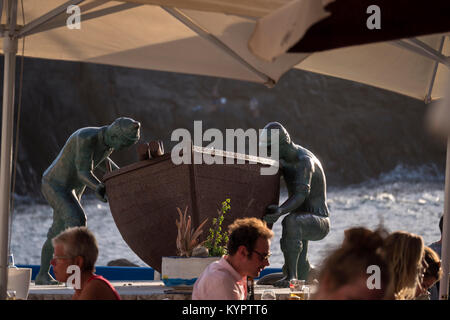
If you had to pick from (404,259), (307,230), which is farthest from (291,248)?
(404,259)

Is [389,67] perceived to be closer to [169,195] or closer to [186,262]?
[169,195]

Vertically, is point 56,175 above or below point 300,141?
below

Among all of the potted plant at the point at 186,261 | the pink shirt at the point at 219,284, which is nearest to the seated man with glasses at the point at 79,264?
the pink shirt at the point at 219,284

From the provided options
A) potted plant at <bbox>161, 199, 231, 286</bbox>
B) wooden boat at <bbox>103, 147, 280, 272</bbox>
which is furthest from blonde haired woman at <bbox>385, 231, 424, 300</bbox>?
wooden boat at <bbox>103, 147, 280, 272</bbox>

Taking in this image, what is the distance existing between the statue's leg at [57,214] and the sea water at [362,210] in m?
23.8

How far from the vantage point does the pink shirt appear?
246 cm

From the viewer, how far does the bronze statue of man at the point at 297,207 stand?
4340 mm

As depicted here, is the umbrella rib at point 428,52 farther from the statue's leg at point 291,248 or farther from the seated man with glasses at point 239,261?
the seated man with glasses at point 239,261

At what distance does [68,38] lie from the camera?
4715 mm

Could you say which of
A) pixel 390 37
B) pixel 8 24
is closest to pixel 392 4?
pixel 390 37

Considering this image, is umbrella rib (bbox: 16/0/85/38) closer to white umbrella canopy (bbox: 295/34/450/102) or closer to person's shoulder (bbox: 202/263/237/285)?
person's shoulder (bbox: 202/263/237/285)

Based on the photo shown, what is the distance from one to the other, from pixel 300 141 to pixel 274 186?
27.4 meters
